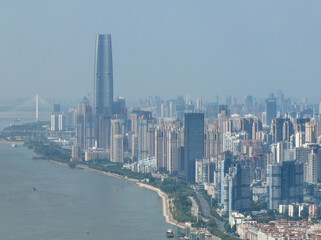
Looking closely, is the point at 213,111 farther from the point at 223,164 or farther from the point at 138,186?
the point at 223,164

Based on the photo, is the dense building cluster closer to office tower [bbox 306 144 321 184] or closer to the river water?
office tower [bbox 306 144 321 184]

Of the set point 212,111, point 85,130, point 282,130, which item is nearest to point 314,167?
point 282,130

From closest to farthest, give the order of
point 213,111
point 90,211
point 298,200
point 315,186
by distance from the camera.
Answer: point 90,211
point 298,200
point 315,186
point 213,111

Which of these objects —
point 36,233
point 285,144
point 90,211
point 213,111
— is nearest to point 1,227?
point 36,233

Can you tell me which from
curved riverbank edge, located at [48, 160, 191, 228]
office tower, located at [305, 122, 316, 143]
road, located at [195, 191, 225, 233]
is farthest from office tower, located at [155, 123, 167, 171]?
office tower, located at [305, 122, 316, 143]

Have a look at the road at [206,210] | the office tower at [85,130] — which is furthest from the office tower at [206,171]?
the office tower at [85,130]

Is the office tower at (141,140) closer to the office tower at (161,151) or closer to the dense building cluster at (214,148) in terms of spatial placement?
the dense building cluster at (214,148)
